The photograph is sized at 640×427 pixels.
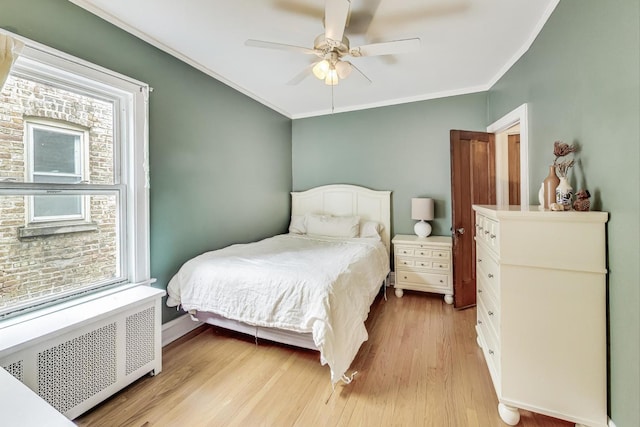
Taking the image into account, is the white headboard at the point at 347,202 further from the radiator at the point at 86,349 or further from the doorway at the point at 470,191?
the radiator at the point at 86,349

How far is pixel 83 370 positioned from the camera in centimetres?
151

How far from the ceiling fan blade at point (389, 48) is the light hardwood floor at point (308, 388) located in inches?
89.7

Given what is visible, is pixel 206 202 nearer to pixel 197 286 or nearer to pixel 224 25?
A: pixel 197 286

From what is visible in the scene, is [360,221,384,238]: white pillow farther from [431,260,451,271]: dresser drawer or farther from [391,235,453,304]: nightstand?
[431,260,451,271]: dresser drawer

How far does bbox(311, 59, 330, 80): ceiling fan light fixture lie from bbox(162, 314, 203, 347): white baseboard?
2.49 metres

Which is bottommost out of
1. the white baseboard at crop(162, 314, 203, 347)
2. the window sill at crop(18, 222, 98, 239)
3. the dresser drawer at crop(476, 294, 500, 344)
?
the white baseboard at crop(162, 314, 203, 347)

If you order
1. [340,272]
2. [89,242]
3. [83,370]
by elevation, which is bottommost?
[83,370]

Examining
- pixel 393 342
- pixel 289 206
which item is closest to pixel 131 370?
pixel 393 342

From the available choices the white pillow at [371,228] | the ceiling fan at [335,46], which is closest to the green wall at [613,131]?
the ceiling fan at [335,46]

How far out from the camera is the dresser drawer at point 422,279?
10.4 feet

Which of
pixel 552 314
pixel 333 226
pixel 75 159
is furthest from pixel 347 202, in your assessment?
pixel 75 159

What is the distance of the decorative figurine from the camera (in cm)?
138

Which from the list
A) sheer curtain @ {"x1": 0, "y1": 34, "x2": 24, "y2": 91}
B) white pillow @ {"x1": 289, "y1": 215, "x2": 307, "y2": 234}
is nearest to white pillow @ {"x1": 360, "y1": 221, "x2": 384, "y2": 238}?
white pillow @ {"x1": 289, "y1": 215, "x2": 307, "y2": 234}

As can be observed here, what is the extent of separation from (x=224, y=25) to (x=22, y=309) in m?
2.33
